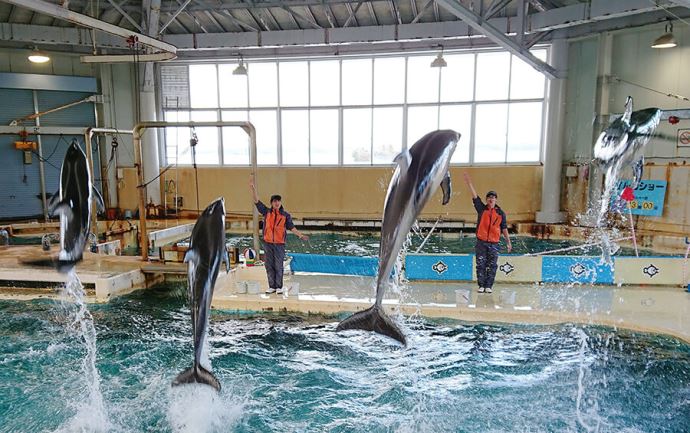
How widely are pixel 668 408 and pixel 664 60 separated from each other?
12582 millimetres

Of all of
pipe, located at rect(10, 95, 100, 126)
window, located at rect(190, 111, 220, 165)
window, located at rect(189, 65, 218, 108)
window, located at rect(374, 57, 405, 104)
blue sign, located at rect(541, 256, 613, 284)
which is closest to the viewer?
blue sign, located at rect(541, 256, 613, 284)

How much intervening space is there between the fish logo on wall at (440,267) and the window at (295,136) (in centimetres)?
1134

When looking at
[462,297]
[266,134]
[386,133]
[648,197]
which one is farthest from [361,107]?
[462,297]

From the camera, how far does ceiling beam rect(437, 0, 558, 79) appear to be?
460 inches

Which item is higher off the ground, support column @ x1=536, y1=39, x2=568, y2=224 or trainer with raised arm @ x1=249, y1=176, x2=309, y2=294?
support column @ x1=536, y1=39, x2=568, y2=224

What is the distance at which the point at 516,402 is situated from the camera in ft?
17.7

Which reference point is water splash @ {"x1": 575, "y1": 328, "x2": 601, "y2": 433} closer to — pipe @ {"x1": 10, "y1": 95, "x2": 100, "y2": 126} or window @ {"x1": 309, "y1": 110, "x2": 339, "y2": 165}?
window @ {"x1": 309, "y1": 110, "x2": 339, "y2": 165}

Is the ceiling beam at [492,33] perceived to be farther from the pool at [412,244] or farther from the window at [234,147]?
the window at [234,147]

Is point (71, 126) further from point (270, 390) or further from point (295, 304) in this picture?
point (270, 390)

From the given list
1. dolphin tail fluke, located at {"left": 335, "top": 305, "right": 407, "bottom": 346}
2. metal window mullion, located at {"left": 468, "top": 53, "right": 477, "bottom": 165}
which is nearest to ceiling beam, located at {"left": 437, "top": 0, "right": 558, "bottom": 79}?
metal window mullion, located at {"left": 468, "top": 53, "right": 477, "bottom": 165}

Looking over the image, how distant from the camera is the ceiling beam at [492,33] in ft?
38.3

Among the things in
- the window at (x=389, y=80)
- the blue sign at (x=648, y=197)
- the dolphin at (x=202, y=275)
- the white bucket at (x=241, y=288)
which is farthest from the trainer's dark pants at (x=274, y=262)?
the window at (x=389, y=80)

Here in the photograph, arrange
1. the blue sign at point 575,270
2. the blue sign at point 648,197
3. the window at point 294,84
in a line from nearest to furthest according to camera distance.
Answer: the blue sign at point 575,270 → the blue sign at point 648,197 → the window at point 294,84

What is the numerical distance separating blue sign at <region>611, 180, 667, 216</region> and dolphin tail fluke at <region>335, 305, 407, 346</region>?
12.2 meters
